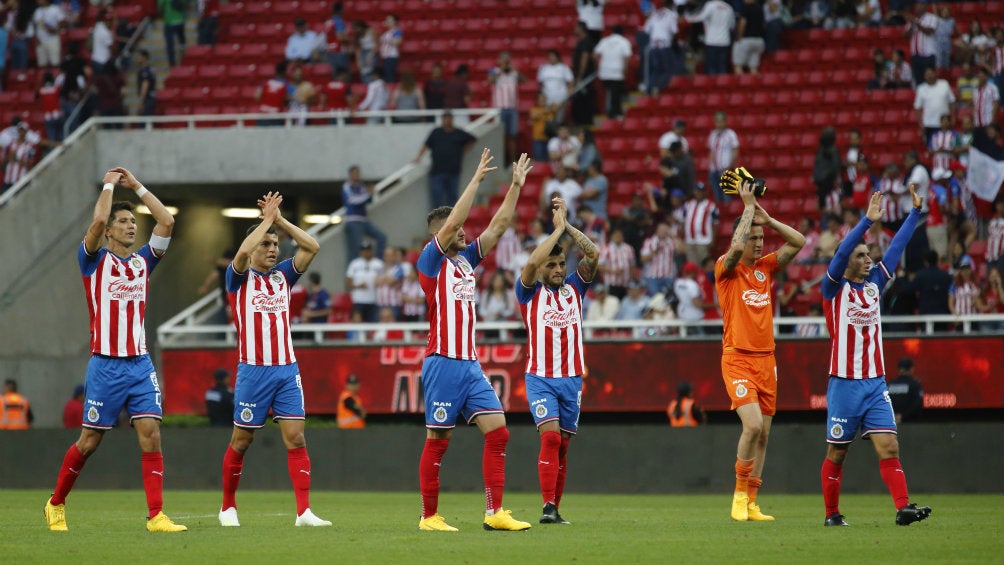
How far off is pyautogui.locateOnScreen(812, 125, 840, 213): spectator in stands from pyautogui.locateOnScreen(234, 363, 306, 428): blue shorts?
44.8 feet

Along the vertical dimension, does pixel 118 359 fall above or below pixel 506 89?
below

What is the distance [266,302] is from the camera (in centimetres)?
1314

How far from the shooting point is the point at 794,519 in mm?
14031

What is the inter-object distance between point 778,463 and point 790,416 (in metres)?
2.61

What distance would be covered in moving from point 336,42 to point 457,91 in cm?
397

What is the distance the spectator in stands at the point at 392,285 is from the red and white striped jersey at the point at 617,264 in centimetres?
345

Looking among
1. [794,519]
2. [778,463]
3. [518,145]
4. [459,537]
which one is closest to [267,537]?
[459,537]

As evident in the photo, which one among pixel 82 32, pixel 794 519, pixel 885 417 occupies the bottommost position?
pixel 794 519

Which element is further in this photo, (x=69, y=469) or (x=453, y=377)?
(x=69, y=469)

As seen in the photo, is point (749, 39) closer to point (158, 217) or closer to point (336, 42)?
point (336, 42)

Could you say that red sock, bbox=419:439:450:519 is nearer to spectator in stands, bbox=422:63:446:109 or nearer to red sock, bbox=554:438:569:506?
red sock, bbox=554:438:569:506

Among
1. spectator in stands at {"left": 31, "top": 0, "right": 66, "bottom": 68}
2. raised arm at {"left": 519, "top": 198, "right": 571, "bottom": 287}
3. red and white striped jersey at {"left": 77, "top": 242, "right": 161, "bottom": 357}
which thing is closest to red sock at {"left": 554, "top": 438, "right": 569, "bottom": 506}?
raised arm at {"left": 519, "top": 198, "right": 571, "bottom": 287}

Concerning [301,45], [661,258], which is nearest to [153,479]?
[661,258]

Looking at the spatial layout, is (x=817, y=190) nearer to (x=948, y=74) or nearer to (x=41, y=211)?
(x=948, y=74)
